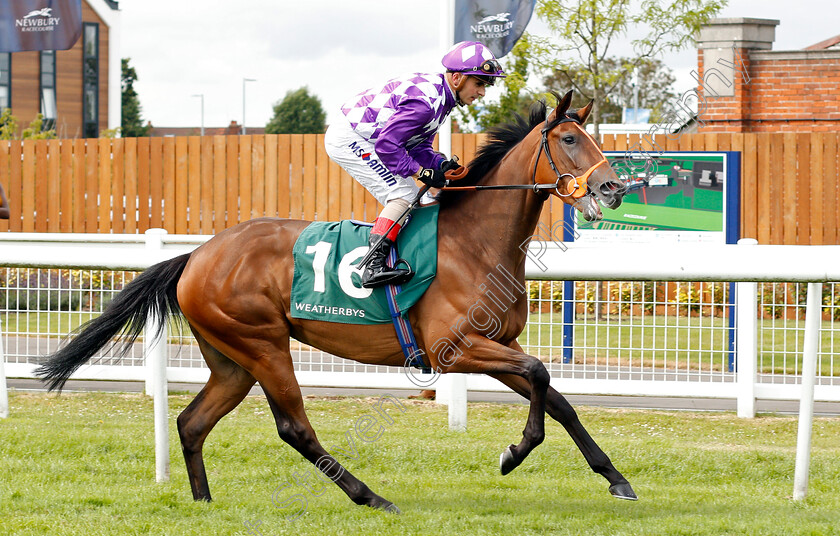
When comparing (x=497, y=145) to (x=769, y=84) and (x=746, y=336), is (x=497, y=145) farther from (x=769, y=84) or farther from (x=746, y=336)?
(x=769, y=84)

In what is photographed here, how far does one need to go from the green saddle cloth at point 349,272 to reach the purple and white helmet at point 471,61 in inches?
24.7

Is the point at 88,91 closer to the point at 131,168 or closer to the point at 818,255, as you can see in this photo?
the point at 131,168

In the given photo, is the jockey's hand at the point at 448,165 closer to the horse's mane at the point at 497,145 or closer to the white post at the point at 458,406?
the horse's mane at the point at 497,145

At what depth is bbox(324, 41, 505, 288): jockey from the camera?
4.07 meters

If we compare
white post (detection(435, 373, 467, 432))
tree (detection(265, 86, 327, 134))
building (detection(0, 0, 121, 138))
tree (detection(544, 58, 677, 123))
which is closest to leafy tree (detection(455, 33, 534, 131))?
tree (detection(544, 58, 677, 123))

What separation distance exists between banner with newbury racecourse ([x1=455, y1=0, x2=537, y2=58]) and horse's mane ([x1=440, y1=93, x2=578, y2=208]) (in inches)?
114

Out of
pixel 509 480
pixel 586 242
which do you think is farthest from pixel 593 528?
pixel 586 242

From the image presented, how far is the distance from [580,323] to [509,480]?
1787mm

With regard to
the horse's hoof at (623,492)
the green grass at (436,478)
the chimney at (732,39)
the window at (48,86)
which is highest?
the window at (48,86)

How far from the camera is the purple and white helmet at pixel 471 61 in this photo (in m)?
4.20

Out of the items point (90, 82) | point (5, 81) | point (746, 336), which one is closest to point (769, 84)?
point (746, 336)

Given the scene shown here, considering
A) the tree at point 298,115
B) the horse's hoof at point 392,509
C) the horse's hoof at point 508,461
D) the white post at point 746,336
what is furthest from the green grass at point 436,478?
the tree at point 298,115

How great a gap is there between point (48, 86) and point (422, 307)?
35917 millimetres

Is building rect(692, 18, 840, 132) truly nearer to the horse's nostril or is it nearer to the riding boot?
the horse's nostril
